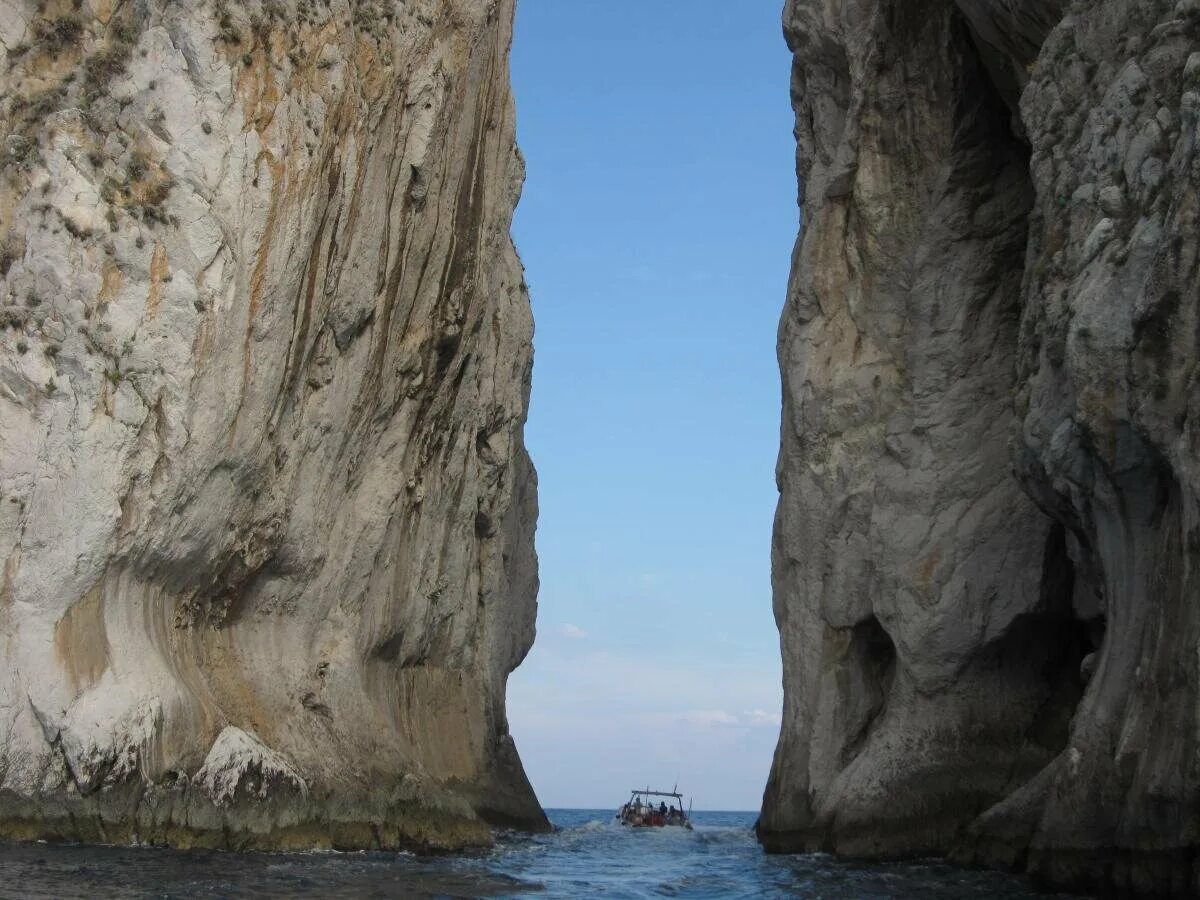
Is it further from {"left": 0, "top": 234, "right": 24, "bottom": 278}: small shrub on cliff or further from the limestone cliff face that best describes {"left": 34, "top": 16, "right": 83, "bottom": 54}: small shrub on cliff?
{"left": 0, "top": 234, "right": 24, "bottom": 278}: small shrub on cliff

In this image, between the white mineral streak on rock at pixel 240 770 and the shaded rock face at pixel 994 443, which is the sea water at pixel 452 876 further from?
the shaded rock face at pixel 994 443

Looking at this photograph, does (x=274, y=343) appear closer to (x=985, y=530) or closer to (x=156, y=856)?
(x=156, y=856)

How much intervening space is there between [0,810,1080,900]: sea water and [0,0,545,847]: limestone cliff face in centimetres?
142

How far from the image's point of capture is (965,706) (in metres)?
27.5

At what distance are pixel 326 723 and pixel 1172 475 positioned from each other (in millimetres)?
15363

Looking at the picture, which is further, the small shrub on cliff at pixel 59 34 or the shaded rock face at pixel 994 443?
the small shrub on cliff at pixel 59 34

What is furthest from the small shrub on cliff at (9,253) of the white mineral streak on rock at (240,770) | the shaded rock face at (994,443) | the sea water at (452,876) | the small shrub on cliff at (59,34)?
the shaded rock face at (994,443)

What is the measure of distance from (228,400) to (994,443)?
14.6m

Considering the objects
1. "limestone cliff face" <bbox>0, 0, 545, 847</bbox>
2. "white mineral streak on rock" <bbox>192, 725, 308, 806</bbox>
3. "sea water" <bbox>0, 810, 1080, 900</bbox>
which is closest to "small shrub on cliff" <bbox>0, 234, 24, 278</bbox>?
"limestone cliff face" <bbox>0, 0, 545, 847</bbox>

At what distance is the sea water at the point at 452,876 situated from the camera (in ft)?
53.9

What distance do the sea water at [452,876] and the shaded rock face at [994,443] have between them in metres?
1.46

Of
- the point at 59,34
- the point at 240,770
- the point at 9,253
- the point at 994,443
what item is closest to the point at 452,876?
the point at 240,770

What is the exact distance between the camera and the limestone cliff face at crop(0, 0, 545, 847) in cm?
2136

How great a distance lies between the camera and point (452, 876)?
68.4ft
